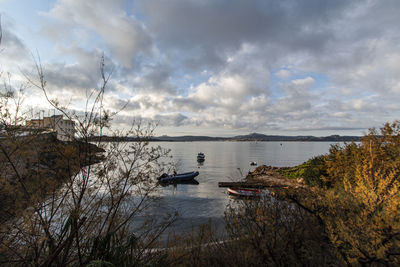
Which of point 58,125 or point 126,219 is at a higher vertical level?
point 58,125

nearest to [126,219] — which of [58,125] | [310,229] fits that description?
[58,125]

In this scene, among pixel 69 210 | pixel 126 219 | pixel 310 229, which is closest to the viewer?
pixel 69 210

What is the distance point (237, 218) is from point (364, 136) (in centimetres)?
1494

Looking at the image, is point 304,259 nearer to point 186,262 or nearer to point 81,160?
point 186,262

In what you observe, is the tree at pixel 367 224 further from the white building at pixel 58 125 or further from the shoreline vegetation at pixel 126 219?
the white building at pixel 58 125

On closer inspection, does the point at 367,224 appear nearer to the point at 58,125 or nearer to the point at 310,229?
the point at 310,229

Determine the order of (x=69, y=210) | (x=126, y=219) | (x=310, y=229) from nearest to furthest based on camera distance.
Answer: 1. (x=69, y=210)
2. (x=126, y=219)
3. (x=310, y=229)

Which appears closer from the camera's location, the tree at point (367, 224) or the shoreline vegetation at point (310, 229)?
the tree at point (367, 224)

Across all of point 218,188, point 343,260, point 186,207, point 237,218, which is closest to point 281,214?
point 237,218

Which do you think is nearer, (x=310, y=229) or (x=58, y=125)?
(x=58, y=125)

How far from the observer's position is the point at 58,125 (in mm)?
5062

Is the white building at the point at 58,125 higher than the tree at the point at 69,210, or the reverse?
the white building at the point at 58,125

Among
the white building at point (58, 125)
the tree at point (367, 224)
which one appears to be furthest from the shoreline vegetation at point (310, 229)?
the white building at point (58, 125)

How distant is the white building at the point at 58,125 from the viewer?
501cm
